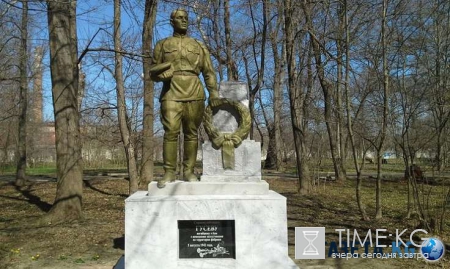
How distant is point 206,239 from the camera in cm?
499

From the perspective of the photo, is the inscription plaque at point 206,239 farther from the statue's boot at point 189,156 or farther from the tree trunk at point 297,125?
the tree trunk at point 297,125

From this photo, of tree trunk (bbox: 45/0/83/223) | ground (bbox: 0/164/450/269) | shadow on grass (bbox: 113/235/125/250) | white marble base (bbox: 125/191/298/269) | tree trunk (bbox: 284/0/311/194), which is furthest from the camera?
tree trunk (bbox: 284/0/311/194)

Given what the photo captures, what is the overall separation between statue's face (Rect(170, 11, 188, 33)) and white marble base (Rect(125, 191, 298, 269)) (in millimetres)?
2397

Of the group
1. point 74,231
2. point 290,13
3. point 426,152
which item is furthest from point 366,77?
point 74,231

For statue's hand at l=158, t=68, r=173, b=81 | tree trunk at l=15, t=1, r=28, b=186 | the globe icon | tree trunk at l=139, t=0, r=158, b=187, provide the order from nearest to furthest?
statue's hand at l=158, t=68, r=173, b=81, the globe icon, tree trunk at l=139, t=0, r=158, b=187, tree trunk at l=15, t=1, r=28, b=186

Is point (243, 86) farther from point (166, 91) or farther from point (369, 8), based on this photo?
point (369, 8)

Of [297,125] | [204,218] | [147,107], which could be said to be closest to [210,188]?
[204,218]

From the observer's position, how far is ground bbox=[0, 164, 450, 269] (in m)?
6.39

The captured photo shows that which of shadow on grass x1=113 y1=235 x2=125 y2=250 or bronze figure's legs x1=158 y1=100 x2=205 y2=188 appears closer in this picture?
bronze figure's legs x1=158 y1=100 x2=205 y2=188

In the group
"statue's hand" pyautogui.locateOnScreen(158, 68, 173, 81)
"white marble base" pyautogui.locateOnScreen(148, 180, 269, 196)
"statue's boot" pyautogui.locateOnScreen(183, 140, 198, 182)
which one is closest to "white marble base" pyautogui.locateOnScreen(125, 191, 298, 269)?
"white marble base" pyautogui.locateOnScreen(148, 180, 269, 196)

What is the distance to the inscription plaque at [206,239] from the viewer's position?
4980mm

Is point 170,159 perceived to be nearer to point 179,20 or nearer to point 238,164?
point 238,164

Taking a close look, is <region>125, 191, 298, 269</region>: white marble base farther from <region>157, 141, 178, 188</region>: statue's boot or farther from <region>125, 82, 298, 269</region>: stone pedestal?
<region>157, 141, 178, 188</region>: statue's boot

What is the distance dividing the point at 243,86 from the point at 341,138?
15.8m
